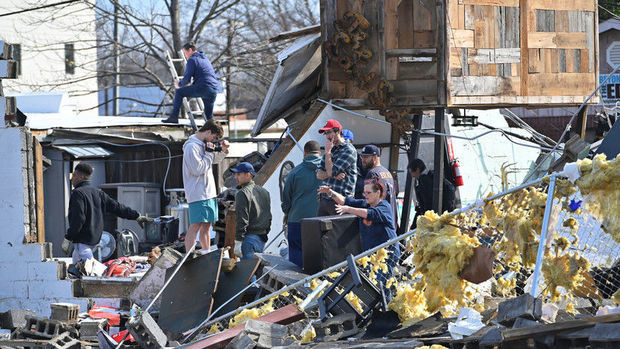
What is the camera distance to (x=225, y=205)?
12938 millimetres

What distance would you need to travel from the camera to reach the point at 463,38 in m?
14.5

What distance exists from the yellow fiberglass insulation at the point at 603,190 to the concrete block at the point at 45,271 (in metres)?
7.31

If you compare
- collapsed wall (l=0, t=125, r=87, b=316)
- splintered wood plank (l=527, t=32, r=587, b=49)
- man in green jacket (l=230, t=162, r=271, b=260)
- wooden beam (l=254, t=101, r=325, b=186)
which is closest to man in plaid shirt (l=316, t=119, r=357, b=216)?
man in green jacket (l=230, t=162, r=271, b=260)

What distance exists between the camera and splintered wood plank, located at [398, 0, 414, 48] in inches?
562

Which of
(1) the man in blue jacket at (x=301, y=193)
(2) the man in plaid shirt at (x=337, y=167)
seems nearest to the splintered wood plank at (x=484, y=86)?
(1) the man in blue jacket at (x=301, y=193)

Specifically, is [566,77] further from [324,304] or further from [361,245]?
[324,304]

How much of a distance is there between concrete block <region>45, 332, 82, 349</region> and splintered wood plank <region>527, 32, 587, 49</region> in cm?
916

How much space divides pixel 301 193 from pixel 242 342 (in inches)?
151

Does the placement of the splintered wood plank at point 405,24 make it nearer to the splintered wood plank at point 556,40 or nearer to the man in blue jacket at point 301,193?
the splintered wood plank at point 556,40

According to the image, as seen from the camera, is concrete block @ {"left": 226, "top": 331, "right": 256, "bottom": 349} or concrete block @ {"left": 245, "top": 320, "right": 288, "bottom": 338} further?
concrete block @ {"left": 245, "top": 320, "right": 288, "bottom": 338}

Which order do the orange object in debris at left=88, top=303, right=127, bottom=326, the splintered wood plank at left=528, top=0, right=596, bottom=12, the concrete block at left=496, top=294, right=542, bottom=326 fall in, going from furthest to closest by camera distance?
the splintered wood plank at left=528, top=0, right=596, bottom=12, the orange object in debris at left=88, top=303, right=127, bottom=326, the concrete block at left=496, top=294, right=542, bottom=326

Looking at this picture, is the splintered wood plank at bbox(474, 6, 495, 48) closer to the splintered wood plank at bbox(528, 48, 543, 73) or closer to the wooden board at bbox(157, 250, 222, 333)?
the splintered wood plank at bbox(528, 48, 543, 73)

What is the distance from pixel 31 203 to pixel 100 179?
266 inches

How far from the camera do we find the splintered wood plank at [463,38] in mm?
14367
